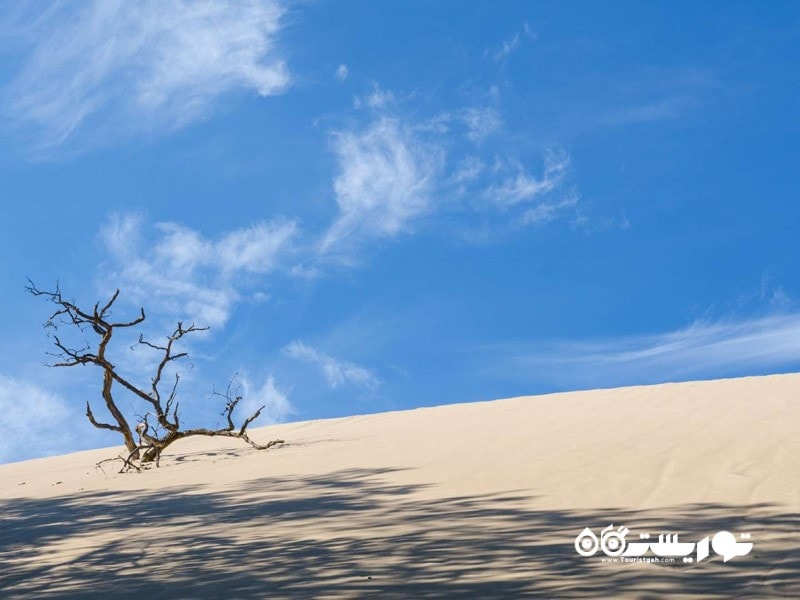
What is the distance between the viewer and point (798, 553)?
431cm

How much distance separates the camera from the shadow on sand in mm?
4027

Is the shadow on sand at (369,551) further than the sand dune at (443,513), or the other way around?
the sand dune at (443,513)

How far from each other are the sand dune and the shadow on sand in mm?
18

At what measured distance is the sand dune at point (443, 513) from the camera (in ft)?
13.8

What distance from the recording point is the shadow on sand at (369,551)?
13.2 feet

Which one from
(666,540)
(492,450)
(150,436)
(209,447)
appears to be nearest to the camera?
(666,540)

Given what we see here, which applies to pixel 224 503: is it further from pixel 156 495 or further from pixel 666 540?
pixel 666 540

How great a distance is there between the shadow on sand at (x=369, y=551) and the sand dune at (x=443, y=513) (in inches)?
0.7

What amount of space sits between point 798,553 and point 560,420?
259 inches

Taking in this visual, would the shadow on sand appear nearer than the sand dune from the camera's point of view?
Yes

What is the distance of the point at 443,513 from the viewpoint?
577 centimetres

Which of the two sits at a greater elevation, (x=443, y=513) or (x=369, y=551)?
(x=443, y=513)

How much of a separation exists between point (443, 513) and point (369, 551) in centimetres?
105

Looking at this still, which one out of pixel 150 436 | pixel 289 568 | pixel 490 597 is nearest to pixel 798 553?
pixel 490 597
